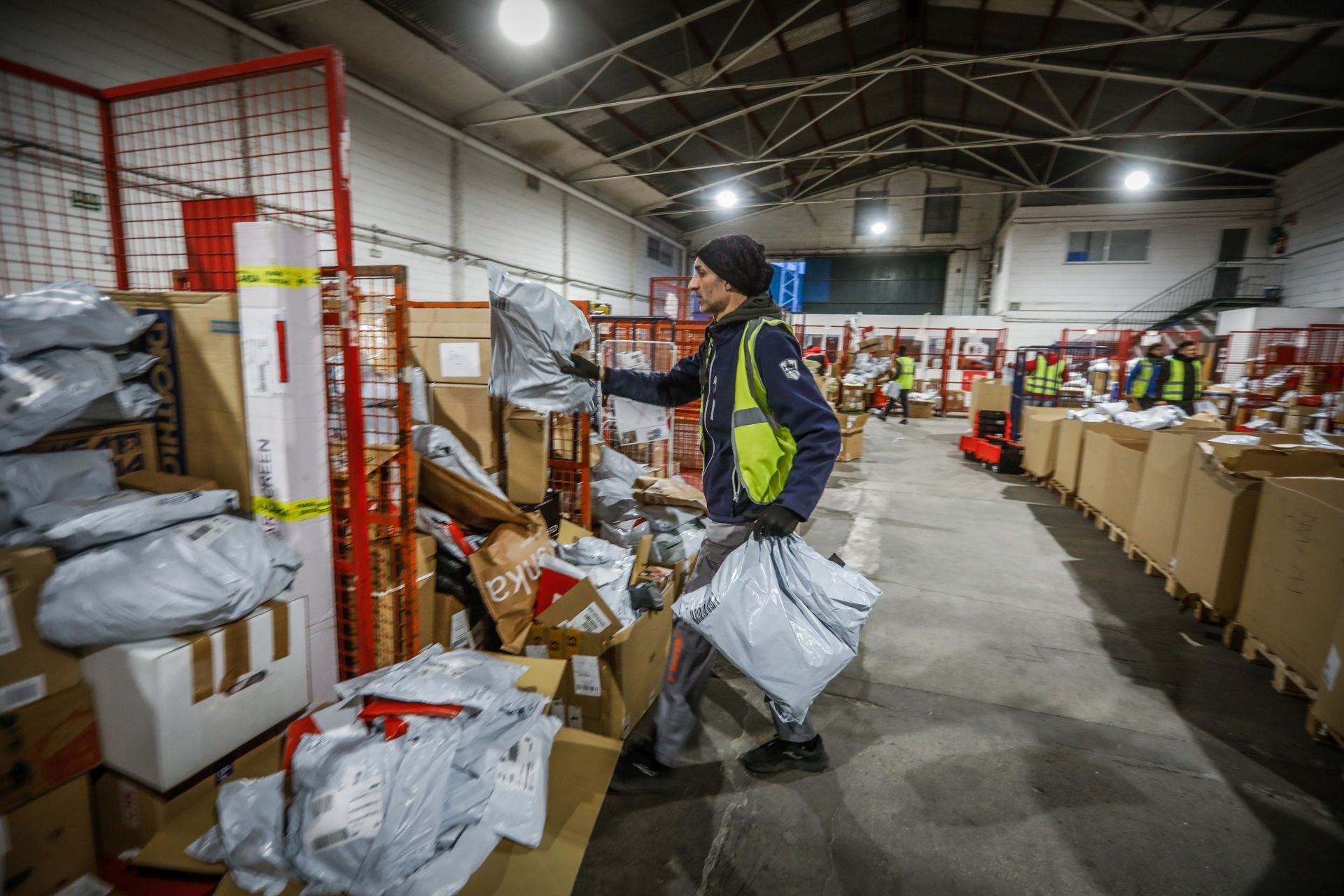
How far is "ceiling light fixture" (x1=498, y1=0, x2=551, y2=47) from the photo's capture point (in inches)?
224

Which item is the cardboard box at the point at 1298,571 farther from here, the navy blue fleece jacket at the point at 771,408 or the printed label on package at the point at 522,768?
the printed label on package at the point at 522,768

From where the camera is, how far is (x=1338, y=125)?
34.6 ft

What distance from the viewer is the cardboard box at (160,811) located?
1.36m

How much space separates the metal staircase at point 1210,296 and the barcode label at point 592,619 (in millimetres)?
18917

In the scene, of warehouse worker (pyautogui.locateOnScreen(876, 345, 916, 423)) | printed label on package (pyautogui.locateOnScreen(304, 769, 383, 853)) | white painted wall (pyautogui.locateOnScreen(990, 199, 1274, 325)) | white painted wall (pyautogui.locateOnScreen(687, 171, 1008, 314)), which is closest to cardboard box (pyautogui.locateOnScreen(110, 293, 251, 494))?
printed label on package (pyautogui.locateOnScreen(304, 769, 383, 853))

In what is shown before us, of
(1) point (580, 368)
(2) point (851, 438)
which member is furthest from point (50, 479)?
(2) point (851, 438)

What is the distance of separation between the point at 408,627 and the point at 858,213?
20794 mm

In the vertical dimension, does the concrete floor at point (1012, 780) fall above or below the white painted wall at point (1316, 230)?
below

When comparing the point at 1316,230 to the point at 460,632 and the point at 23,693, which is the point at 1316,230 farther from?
the point at 23,693

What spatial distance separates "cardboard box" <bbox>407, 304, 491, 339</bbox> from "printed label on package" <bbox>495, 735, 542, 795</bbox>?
1.84 m

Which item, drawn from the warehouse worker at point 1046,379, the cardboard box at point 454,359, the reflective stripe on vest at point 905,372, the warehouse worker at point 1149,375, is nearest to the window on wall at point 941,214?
the reflective stripe on vest at point 905,372

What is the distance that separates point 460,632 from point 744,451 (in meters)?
1.45

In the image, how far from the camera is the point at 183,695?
1381mm

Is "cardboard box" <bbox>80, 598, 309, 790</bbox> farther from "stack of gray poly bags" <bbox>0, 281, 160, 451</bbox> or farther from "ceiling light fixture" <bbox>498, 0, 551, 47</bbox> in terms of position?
"ceiling light fixture" <bbox>498, 0, 551, 47</bbox>
